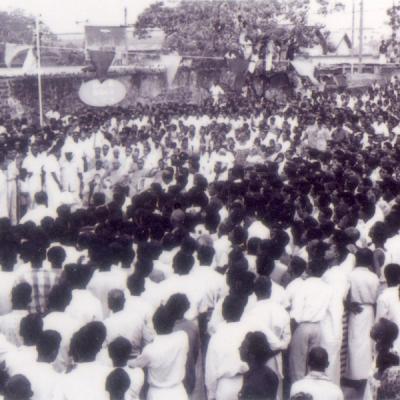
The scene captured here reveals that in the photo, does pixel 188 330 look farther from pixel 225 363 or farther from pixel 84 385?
pixel 84 385

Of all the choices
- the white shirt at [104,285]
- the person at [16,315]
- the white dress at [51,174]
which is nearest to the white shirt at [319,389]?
the person at [16,315]

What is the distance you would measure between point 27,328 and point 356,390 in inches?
139

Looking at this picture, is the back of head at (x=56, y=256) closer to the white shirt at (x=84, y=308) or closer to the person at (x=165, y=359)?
the white shirt at (x=84, y=308)

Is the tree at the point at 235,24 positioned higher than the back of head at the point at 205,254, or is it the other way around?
the tree at the point at 235,24

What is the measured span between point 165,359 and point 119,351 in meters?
0.52

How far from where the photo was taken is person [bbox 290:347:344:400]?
15.5ft

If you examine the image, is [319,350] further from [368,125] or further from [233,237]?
[368,125]

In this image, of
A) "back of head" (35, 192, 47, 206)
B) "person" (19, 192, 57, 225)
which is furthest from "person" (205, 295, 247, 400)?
"back of head" (35, 192, 47, 206)

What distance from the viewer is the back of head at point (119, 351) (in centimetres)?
507

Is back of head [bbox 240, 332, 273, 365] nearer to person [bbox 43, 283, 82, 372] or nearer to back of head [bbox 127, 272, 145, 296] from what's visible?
person [bbox 43, 283, 82, 372]

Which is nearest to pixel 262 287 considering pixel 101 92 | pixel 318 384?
pixel 318 384

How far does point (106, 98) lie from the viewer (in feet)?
62.0

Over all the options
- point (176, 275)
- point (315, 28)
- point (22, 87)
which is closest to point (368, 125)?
point (22, 87)

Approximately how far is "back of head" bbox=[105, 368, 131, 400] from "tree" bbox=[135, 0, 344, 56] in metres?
28.3
